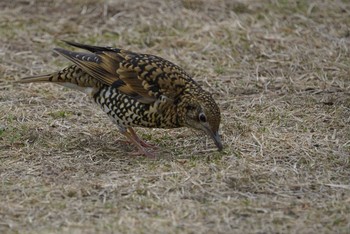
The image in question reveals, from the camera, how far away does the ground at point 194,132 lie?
561 cm

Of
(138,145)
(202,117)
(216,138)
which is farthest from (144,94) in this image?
(216,138)

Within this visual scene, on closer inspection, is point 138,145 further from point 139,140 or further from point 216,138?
point 216,138

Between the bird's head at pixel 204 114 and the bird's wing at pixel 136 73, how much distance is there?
20 centimetres

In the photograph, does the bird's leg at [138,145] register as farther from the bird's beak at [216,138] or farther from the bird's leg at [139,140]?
the bird's beak at [216,138]

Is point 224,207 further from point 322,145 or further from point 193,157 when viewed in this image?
point 322,145

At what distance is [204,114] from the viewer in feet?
22.1

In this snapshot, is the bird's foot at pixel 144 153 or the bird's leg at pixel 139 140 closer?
the bird's foot at pixel 144 153

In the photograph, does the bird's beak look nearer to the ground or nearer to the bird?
the bird

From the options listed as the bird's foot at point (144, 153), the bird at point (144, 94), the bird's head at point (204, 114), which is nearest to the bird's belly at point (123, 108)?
the bird at point (144, 94)

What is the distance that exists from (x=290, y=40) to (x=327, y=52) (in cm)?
60

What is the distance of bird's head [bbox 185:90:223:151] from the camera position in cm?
672

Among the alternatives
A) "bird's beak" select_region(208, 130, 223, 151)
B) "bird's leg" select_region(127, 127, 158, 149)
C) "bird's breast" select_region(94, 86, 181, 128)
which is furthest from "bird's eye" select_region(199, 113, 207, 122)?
"bird's leg" select_region(127, 127, 158, 149)

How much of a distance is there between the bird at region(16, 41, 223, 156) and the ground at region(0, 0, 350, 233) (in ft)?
0.98

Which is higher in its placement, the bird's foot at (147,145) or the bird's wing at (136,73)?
the bird's wing at (136,73)
